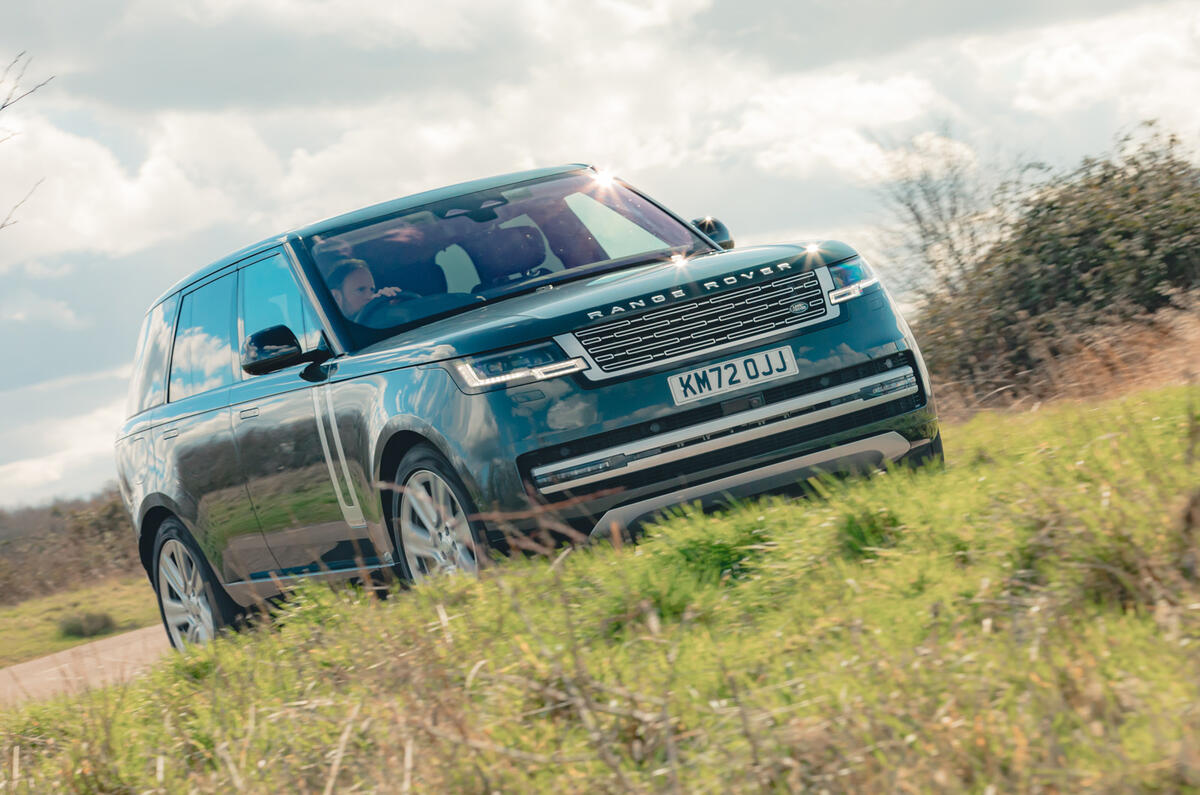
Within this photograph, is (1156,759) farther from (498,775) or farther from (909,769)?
(498,775)

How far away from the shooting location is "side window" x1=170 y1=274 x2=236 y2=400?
7.10 metres

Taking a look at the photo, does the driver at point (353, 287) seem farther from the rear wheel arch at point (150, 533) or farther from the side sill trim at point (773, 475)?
the rear wheel arch at point (150, 533)

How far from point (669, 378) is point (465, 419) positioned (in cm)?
76

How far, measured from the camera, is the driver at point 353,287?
620 centimetres

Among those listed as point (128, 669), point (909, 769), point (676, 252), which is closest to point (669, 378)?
point (676, 252)

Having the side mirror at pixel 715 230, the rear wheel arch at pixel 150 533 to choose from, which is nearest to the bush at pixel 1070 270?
A: the side mirror at pixel 715 230

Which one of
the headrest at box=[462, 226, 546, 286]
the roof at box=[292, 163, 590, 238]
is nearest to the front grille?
the headrest at box=[462, 226, 546, 286]

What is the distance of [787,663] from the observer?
3.41m

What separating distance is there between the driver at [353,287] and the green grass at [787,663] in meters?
1.50

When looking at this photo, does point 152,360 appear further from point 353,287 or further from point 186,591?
point 353,287

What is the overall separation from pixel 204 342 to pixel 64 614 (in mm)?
10734

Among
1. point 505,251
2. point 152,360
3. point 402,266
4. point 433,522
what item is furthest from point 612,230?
point 152,360

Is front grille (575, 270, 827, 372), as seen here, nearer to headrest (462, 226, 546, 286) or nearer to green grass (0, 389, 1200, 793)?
green grass (0, 389, 1200, 793)

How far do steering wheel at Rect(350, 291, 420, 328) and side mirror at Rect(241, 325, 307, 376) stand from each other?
300mm
